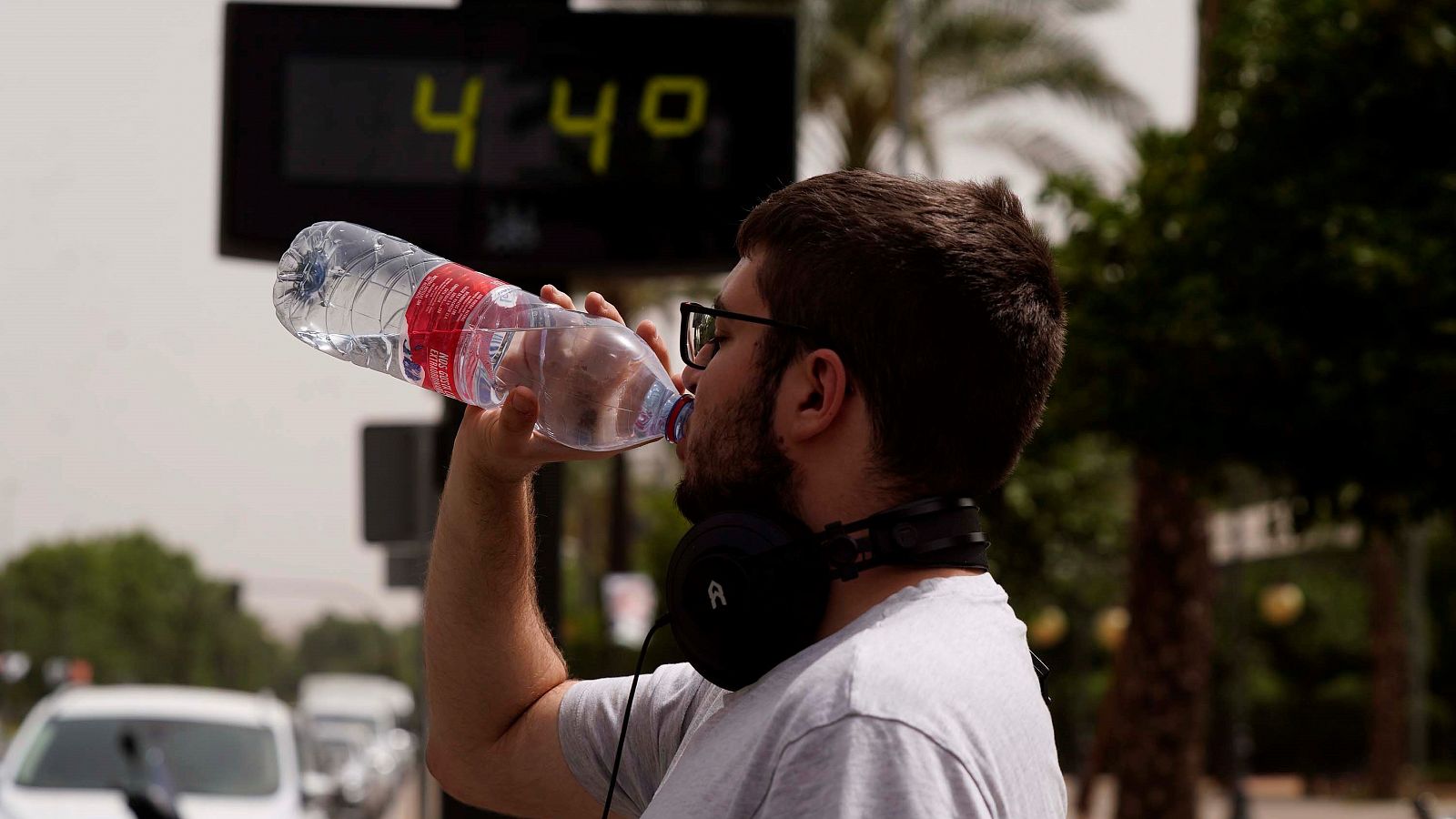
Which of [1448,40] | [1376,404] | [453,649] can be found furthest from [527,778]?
[1448,40]

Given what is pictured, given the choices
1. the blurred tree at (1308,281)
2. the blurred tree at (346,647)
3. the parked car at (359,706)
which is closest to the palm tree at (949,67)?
the blurred tree at (1308,281)

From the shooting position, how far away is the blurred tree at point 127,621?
95.4 metres

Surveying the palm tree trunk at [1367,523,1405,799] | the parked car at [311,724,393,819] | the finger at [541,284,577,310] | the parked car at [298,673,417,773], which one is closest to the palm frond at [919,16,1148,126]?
the parked car at [311,724,393,819]

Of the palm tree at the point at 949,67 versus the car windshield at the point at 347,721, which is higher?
the palm tree at the point at 949,67

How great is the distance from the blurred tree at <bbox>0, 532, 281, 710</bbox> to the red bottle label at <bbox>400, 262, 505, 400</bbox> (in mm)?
91097

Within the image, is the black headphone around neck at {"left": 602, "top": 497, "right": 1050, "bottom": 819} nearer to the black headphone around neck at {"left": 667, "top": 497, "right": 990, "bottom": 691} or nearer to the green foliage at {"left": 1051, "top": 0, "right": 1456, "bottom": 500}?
the black headphone around neck at {"left": 667, "top": 497, "right": 990, "bottom": 691}

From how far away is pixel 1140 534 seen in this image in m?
14.3

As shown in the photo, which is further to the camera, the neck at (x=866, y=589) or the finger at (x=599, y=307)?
the finger at (x=599, y=307)

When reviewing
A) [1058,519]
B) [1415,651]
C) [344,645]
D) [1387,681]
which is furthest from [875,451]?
[344,645]

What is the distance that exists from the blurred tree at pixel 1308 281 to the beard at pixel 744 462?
828cm

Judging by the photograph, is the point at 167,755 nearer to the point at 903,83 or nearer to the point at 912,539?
the point at 912,539

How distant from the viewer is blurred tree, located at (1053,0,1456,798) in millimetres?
9883

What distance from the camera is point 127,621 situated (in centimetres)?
10069

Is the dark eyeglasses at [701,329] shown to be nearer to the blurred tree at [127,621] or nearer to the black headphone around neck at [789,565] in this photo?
the black headphone around neck at [789,565]
